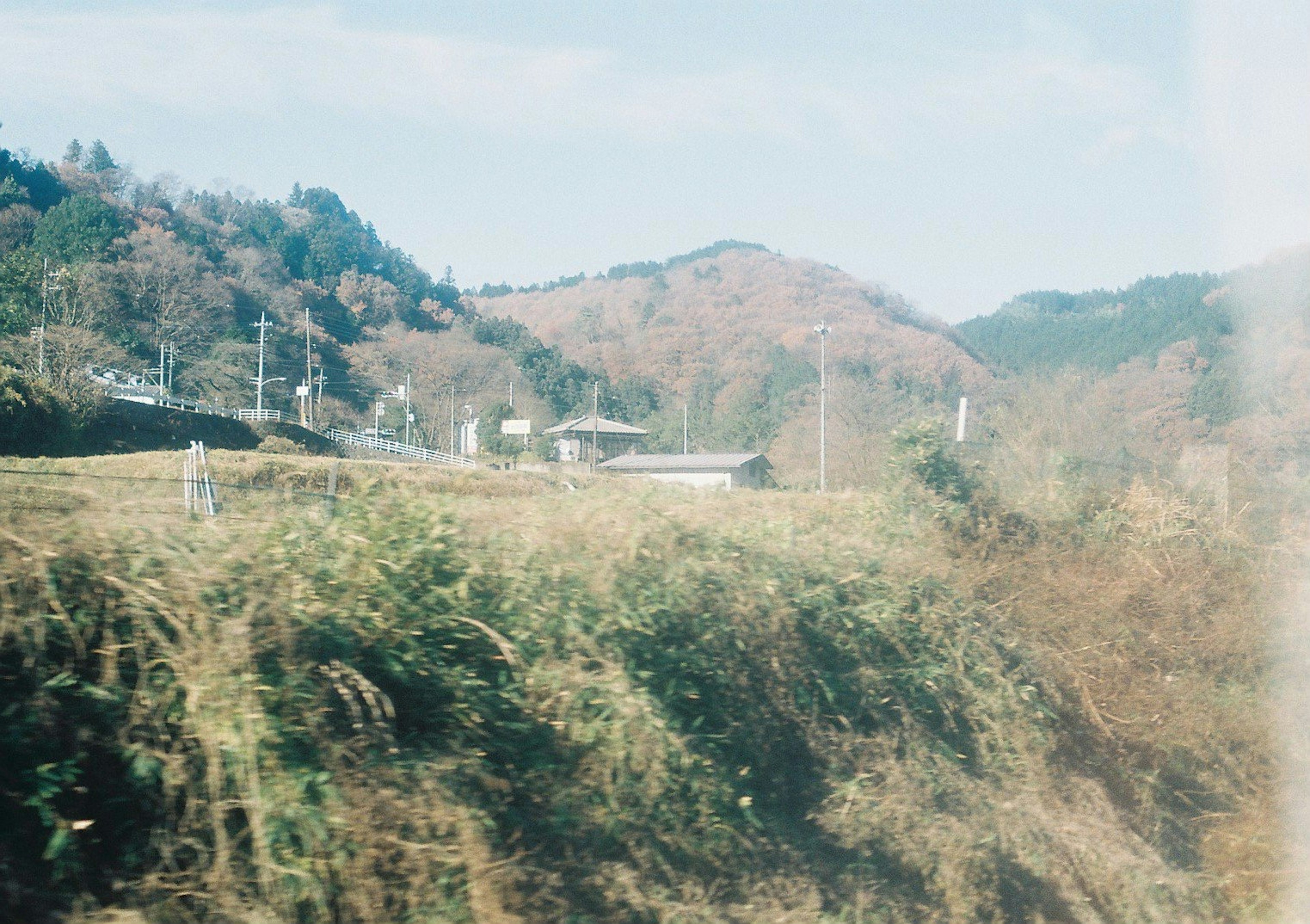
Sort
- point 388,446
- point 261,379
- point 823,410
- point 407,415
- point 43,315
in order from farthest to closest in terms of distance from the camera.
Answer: point 407,415 → point 261,379 → point 388,446 → point 43,315 → point 823,410

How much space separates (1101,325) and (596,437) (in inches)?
580

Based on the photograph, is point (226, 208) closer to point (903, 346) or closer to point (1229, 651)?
point (903, 346)

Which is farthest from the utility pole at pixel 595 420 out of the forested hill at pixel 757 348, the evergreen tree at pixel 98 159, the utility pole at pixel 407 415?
the evergreen tree at pixel 98 159

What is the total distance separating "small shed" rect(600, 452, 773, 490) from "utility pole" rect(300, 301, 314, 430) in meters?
19.2

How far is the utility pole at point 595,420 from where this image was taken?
2570 cm

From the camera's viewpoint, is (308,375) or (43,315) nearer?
(43,315)

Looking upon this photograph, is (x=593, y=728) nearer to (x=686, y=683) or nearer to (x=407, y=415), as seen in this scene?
(x=686, y=683)

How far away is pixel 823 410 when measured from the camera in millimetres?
21891

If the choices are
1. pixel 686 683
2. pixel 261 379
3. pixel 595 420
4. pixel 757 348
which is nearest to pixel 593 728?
pixel 686 683

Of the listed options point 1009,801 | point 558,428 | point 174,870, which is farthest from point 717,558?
point 558,428

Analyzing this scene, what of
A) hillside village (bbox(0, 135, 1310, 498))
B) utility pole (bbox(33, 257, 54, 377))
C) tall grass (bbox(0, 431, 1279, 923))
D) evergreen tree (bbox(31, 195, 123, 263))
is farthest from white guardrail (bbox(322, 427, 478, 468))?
tall grass (bbox(0, 431, 1279, 923))

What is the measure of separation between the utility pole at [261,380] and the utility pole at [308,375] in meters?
1.51

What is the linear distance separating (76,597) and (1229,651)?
770cm

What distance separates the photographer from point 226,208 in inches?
2702
